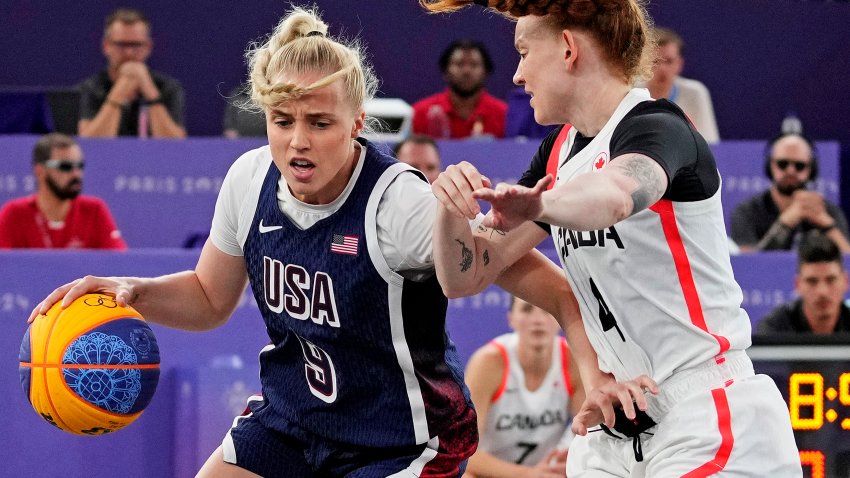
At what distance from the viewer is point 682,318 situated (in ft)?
8.31

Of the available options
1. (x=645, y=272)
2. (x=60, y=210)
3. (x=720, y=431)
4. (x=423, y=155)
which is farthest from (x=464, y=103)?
(x=720, y=431)

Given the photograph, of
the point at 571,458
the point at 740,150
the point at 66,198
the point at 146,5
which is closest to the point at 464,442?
the point at 571,458

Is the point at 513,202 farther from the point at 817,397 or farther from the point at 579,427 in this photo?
the point at 817,397

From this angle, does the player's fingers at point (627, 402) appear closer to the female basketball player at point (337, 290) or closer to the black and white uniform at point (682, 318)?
the black and white uniform at point (682, 318)

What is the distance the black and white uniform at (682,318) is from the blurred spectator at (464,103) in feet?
17.8

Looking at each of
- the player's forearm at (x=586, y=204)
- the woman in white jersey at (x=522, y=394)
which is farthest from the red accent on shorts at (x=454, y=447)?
the woman in white jersey at (x=522, y=394)

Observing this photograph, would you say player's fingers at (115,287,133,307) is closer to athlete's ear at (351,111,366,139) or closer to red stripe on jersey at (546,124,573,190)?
athlete's ear at (351,111,366,139)

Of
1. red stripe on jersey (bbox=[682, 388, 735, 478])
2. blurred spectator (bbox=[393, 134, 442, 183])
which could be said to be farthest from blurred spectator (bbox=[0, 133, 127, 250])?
red stripe on jersey (bbox=[682, 388, 735, 478])

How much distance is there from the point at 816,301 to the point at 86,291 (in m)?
3.30

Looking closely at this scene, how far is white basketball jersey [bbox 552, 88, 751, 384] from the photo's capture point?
2498mm

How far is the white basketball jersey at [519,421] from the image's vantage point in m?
5.25

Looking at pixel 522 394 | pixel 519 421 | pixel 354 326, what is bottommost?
pixel 519 421

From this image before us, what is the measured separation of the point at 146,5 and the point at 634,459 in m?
8.28

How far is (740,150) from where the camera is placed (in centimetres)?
737
